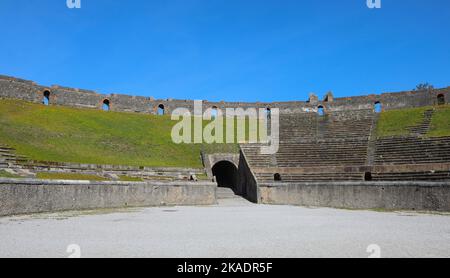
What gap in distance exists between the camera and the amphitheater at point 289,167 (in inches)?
787

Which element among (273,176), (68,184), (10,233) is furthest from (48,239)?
(273,176)

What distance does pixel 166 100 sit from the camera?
152 ft

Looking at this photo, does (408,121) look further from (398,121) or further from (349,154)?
(349,154)

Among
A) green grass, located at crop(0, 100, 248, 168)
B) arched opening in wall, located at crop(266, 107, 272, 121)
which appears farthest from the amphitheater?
arched opening in wall, located at crop(266, 107, 272, 121)

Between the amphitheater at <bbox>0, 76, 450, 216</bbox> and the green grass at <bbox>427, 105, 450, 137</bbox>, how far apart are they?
4.6 inches

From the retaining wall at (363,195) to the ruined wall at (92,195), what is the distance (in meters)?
4.76

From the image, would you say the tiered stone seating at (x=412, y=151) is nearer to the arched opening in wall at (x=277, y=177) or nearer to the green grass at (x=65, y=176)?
the arched opening in wall at (x=277, y=177)

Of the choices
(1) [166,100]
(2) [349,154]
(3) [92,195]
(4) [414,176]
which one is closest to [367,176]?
(4) [414,176]

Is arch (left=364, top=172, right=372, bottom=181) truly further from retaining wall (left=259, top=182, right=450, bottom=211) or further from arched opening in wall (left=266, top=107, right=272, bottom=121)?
arched opening in wall (left=266, top=107, right=272, bottom=121)

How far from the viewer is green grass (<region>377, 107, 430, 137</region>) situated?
34.2 metres

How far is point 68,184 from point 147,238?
35.0 feet

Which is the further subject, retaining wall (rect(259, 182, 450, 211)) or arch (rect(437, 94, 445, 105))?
arch (rect(437, 94, 445, 105))

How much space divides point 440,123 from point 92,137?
29.3 metres

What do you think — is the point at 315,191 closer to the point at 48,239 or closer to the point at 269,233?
the point at 269,233
